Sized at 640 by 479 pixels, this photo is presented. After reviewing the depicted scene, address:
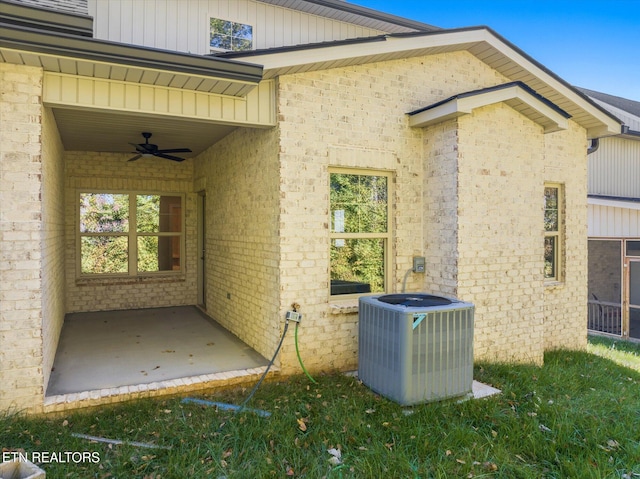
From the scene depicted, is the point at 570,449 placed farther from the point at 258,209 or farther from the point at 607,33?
the point at 607,33

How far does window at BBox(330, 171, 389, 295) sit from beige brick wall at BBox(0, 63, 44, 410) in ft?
10.3

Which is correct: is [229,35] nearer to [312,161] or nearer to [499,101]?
[312,161]

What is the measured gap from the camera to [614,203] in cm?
935

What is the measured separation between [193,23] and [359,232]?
469cm

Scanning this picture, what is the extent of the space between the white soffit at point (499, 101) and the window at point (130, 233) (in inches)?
227

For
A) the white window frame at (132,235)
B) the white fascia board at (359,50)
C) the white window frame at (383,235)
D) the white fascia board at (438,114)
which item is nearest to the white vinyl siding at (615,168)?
the white fascia board at (359,50)

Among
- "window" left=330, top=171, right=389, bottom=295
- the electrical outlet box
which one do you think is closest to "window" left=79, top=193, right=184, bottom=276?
"window" left=330, top=171, right=389, bottom=295

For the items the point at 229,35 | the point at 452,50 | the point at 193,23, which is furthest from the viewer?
the point at 229,35

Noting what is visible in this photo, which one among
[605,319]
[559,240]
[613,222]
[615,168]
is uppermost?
[615,168]

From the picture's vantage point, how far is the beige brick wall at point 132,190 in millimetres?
8219

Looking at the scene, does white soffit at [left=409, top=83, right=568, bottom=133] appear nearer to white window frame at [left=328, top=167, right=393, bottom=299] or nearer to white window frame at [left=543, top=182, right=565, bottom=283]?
white window frame at [left=328, top=167, right=393, bottom=299]

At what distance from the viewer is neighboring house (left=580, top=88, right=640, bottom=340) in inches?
378

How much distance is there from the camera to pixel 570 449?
11.6ft

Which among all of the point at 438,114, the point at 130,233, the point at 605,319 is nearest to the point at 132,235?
the point at 130,233
